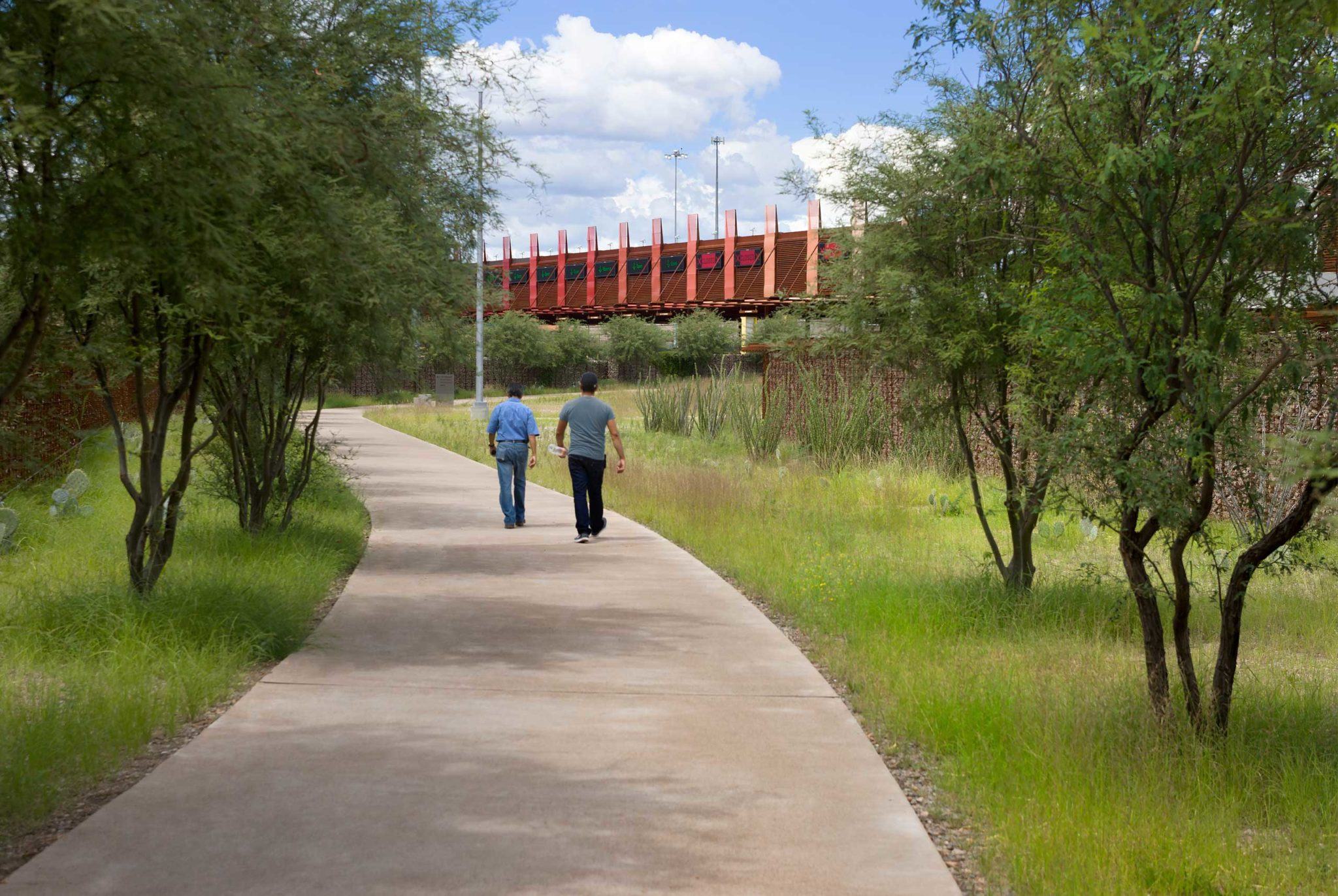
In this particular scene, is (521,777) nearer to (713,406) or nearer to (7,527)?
(7,527)

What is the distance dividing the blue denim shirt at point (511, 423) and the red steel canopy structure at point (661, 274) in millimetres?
37930

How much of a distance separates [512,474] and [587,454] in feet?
5.33

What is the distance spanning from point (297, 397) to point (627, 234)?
55.5 m

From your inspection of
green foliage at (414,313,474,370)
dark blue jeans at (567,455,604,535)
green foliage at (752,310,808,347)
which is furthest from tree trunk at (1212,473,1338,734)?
green foliage at (414,313,474,370)

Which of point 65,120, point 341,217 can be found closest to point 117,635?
point 341,217

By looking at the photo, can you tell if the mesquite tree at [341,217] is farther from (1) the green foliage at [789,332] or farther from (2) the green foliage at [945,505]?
(2) the green foliage at [945,505]

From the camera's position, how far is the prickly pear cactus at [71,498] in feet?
46.0

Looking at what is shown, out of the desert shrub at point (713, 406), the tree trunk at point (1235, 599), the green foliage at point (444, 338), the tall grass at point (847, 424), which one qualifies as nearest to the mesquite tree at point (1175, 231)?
the tree trunk at point (1235, 599)

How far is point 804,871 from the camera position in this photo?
4.75 m

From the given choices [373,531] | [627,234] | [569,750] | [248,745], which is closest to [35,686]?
[248,745]

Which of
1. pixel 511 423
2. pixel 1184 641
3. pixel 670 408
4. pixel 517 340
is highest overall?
pixel 517 340

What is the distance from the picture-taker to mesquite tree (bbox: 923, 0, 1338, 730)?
5984mm

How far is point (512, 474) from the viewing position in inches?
614

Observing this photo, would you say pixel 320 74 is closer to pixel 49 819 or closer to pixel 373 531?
pixel 49 819
